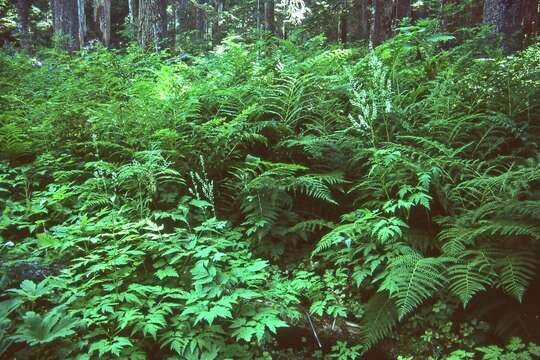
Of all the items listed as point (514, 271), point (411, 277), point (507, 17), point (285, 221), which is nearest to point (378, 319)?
point (411, 277)

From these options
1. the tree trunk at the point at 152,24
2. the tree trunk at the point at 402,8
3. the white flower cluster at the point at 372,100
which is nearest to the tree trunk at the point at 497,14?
the white flower cluster at the point at 372,100

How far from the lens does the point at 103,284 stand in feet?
9.48

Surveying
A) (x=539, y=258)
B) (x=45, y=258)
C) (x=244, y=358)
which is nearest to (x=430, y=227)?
(x=539, y=258)

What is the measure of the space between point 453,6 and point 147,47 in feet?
22.7

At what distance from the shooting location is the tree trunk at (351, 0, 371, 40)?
24641mm

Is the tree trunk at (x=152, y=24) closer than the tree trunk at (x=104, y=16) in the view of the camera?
Yes

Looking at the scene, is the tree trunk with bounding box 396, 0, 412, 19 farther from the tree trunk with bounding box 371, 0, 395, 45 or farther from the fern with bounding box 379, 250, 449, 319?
the fern with bounding box 379, 250, 449, 319

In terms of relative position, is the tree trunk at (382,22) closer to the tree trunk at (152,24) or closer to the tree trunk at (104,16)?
the tree trunk at (152,24)

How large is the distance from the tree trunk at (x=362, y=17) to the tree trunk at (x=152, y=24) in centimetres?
1614

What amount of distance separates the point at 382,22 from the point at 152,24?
6.46 metres

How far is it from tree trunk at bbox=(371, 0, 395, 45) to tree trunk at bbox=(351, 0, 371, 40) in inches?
467

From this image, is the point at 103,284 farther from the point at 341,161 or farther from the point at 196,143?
the point at 341,161

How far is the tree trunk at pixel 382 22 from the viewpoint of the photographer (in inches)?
438

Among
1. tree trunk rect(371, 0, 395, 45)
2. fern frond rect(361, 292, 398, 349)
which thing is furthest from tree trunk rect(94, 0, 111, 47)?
fern frond rect(361, 292, 398, 349)
